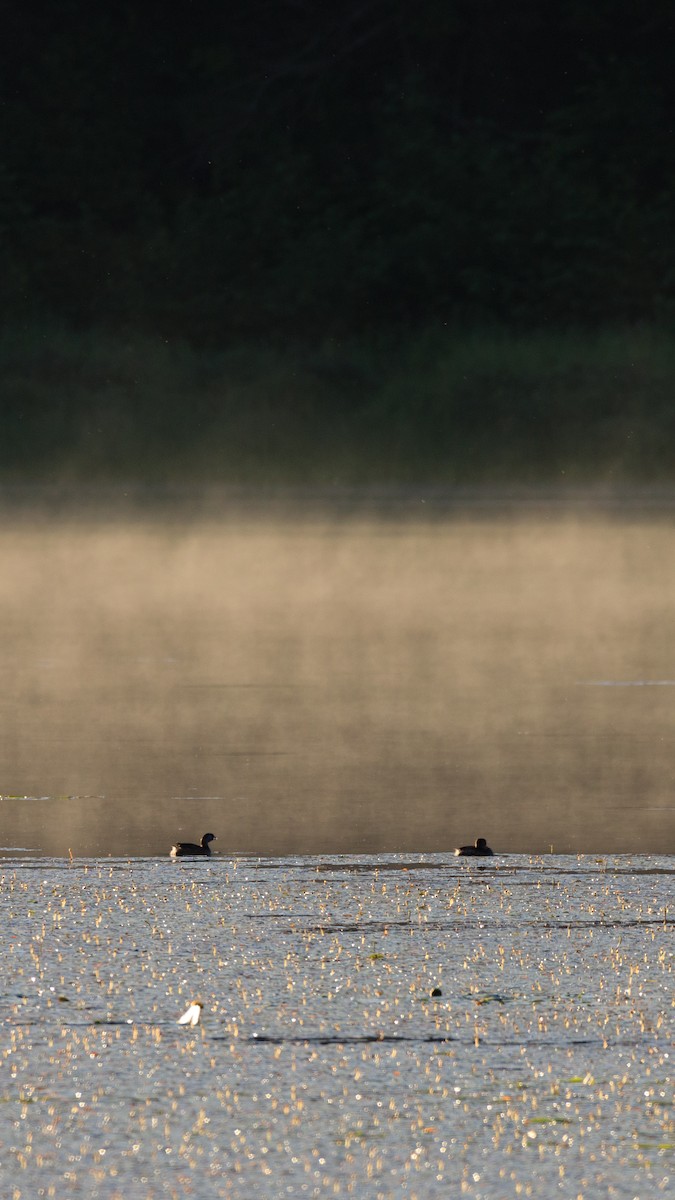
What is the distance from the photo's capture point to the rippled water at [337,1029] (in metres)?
3.38

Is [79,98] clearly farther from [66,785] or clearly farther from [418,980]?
[418,980]

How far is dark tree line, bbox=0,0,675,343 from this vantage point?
34125 mm

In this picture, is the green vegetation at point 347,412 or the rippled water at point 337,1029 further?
the green vegetation at point 347,412

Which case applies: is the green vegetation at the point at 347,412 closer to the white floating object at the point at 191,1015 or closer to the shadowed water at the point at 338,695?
the shadowed water at the point at 338,695

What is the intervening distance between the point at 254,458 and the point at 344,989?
22433 mm

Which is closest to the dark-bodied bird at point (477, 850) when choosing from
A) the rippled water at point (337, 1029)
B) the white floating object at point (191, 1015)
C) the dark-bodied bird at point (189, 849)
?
the rippled water at point (337, 1029)

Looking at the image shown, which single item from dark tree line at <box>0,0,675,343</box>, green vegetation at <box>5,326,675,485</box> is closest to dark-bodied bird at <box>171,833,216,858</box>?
green vegetation at <box>5,326,675,485</box>

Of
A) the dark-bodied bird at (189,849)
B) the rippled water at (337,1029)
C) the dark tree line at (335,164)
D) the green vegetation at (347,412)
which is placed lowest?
the rippled water at (337,1029)

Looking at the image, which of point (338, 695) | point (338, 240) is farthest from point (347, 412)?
point (338, 695)

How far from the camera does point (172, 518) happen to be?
20016 millimetres

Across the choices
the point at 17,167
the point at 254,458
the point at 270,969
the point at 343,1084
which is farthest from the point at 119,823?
the point at 17,167

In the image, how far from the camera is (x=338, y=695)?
9039mm

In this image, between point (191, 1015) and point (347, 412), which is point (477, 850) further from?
point (347, 412)

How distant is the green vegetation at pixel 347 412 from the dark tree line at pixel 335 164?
12.2 ft
